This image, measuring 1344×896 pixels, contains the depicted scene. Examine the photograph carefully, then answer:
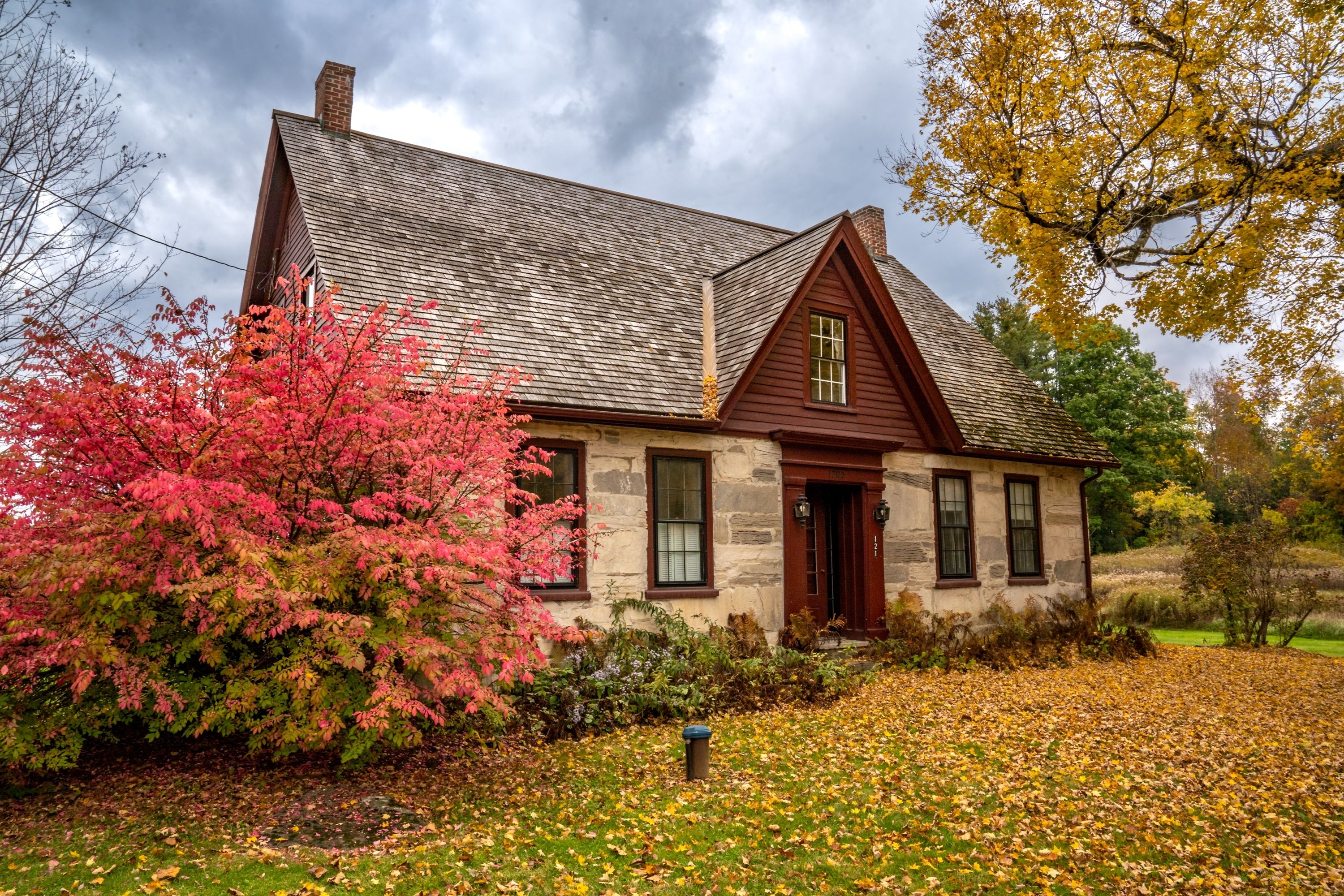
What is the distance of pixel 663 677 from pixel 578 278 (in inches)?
260

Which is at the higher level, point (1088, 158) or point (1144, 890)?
point (1088, 158)

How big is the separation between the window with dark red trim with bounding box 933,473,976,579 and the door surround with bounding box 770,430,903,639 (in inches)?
57.7

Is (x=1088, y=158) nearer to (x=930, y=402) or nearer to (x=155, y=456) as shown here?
(x=930, y=402)

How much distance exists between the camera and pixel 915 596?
12.9 meters

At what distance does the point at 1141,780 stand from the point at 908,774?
1855mm

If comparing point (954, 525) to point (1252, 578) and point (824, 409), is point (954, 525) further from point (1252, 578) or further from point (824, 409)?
point (1252, 578)

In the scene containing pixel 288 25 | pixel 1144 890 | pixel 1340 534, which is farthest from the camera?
pixel 1340 534

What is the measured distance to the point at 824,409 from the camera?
40.8 feet

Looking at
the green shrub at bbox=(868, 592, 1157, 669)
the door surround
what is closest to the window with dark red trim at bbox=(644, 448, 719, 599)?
the door surround

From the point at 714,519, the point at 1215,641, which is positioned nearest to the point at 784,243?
the point at 714,519

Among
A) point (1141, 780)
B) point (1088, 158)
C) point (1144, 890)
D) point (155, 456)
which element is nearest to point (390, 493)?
point (155, 456)

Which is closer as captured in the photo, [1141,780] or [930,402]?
[1141,780]

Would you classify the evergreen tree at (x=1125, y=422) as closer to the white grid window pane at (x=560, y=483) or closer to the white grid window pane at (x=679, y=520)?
the white grid window pane at (x=679, y=520)

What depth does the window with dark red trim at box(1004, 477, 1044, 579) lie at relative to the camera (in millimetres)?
14773
